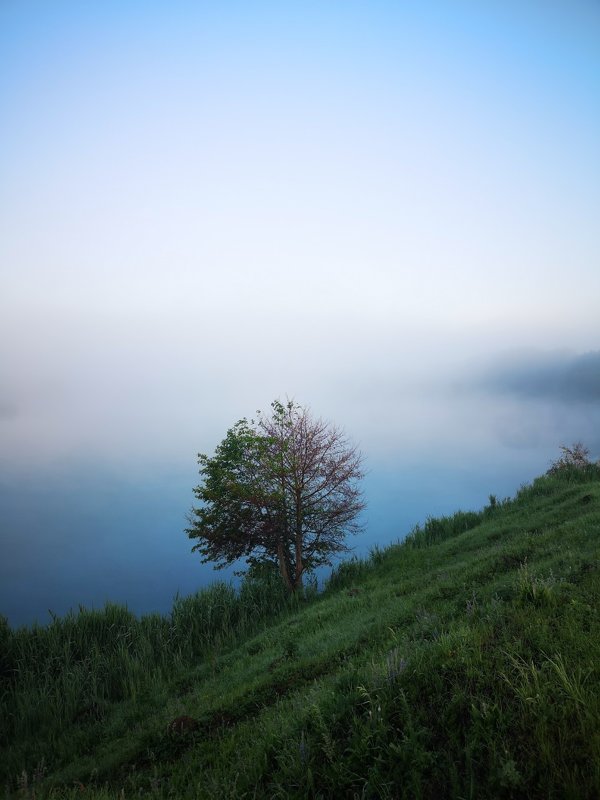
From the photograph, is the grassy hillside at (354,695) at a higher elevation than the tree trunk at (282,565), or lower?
lower

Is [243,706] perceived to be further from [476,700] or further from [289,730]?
[476,700]

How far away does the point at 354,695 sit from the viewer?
5.21 metres

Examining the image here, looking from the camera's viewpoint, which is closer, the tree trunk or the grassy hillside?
the grassy hillside

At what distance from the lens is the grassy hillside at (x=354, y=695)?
4.10m

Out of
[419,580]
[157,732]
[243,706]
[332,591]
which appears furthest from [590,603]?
[332,591]

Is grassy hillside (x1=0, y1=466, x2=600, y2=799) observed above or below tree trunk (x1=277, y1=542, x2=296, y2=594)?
below

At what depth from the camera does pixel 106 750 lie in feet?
27.4

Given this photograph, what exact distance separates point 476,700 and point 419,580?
9.44 m

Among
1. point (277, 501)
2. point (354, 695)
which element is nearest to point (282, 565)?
point (277, 501)

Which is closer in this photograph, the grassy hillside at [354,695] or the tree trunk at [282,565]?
the grassy hillside at [354,695]

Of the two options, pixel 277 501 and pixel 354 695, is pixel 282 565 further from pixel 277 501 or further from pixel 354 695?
pixel 354 695

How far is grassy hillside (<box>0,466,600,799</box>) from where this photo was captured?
410 centimetres

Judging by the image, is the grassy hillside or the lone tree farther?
the lone tree

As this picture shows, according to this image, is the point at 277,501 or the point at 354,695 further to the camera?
the point at 277,501
